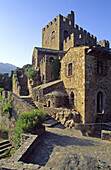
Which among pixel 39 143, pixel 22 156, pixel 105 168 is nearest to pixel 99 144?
pixel 105 168

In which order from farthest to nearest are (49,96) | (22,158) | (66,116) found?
(49,96)
(66,116)
(22,158)

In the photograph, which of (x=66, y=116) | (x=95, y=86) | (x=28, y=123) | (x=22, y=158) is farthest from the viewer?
(x=95, y=86)

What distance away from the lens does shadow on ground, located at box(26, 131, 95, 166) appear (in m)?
5.08

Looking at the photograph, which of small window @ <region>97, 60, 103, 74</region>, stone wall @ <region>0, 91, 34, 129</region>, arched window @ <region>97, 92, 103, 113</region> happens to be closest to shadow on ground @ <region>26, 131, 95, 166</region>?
stone wall @ <region>0, 91, 34, 129</region>

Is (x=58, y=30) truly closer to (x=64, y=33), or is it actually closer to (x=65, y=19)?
(x=64, y=33)

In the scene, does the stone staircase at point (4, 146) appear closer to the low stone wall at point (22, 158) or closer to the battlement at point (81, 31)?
the low stone wall at point (22, 158)

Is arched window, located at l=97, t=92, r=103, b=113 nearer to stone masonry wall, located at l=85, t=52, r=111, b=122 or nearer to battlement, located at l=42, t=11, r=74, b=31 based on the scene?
stone masonry wall, located at l=85, t=52, r=111, b=122

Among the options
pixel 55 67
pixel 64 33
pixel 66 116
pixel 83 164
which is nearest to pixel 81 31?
pixel 64 33

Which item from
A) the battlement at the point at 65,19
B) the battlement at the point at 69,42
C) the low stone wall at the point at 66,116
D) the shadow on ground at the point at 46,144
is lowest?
the shadow on ground at the point at 46,144

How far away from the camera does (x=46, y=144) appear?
6.40 metres

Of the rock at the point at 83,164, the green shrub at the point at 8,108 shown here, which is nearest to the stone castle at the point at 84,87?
the green shrub at the point at 8,108

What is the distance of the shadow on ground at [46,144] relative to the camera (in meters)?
5.08

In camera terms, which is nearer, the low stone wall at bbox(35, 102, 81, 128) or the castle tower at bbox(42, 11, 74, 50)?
the low stone wall at bbox(35, 102, 81, 128)

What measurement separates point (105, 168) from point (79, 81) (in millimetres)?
7945
